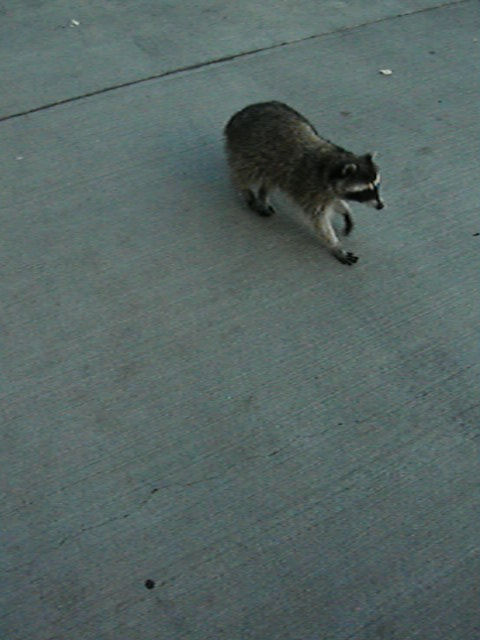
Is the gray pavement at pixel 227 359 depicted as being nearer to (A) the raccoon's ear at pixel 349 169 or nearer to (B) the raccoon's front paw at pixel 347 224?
(B) the raccoon's front paw at pixel 347 224

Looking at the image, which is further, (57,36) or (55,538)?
→ (57,36)

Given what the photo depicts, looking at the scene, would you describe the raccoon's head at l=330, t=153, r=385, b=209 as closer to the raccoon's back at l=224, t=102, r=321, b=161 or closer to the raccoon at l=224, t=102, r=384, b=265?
the raccoon at l=224, t=102, r=384, b=265

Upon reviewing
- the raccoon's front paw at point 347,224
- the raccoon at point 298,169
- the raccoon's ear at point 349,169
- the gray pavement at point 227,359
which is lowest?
the gray pavement at point 227,359

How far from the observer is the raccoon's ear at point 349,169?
303 centimetres

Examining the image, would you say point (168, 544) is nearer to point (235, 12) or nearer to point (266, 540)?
point (266, 540)

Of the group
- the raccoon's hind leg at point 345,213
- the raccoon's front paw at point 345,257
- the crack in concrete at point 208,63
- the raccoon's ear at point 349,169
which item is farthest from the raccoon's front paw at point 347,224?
the crack in concrete at point 208,63

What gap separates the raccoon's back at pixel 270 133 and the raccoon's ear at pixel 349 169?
351 millimetres

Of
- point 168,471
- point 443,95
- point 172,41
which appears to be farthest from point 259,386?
point 172,41

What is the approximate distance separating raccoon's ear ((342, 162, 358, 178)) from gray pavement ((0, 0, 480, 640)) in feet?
1.47

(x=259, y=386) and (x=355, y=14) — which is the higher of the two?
(x=355, y=14)

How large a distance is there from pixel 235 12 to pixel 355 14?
0.87m

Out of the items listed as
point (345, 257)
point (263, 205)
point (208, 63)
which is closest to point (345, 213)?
point (345, 257)

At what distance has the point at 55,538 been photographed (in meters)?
2.35

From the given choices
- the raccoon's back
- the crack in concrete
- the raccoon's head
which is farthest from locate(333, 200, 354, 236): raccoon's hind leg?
the crack in concrete
